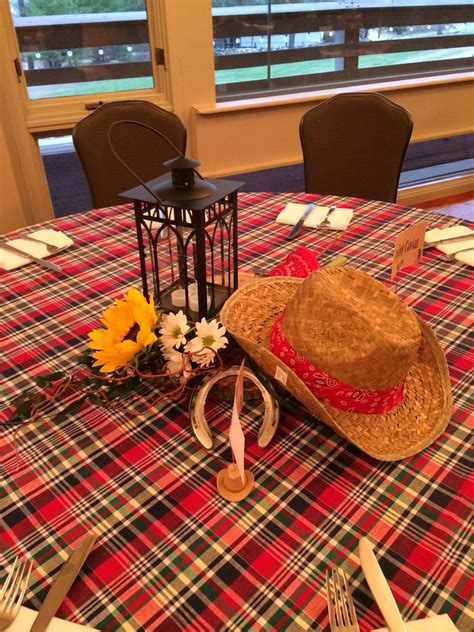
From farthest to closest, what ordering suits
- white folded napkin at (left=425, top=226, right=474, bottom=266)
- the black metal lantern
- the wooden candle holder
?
white folded napkin at (left=425, top=226, right=474, bottom=266) → the black metal lantern → the wooden candle holder

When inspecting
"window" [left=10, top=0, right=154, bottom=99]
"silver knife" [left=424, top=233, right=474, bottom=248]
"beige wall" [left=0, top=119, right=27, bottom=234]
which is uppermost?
"window" [left=10, top=0, right=154, bottom=99]

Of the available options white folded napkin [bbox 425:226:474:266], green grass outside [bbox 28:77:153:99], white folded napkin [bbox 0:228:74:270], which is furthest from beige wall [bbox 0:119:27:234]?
white folded napkin [bbox 425:226:474:266]

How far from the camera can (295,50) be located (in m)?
3.24

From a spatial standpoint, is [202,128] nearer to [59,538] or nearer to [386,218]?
[386,218]

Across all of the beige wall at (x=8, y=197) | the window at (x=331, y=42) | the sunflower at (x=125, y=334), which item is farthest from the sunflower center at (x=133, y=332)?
the window at (x=331, y=42)

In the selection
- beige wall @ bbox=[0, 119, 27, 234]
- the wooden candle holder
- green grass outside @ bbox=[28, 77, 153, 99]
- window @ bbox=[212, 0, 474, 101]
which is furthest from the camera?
window @ bbox=[212, 0, 474, 101]

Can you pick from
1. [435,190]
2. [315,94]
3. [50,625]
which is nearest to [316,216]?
[50,625]

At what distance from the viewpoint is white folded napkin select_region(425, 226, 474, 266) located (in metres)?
1.34

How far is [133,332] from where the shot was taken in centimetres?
88

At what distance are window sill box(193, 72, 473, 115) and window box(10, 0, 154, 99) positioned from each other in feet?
1.24

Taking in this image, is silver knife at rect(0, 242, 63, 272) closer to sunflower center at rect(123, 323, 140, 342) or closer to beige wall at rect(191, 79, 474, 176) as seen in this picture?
sunflower center at rect(123, 323, 140, 342)

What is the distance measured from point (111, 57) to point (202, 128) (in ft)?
1.81

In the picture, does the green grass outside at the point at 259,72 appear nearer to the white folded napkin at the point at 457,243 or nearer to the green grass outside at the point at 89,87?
the green grass outside at the point at 89,87

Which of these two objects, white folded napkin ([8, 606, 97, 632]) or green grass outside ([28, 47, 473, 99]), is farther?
green grass outside ([28, 47, 473, 99])
